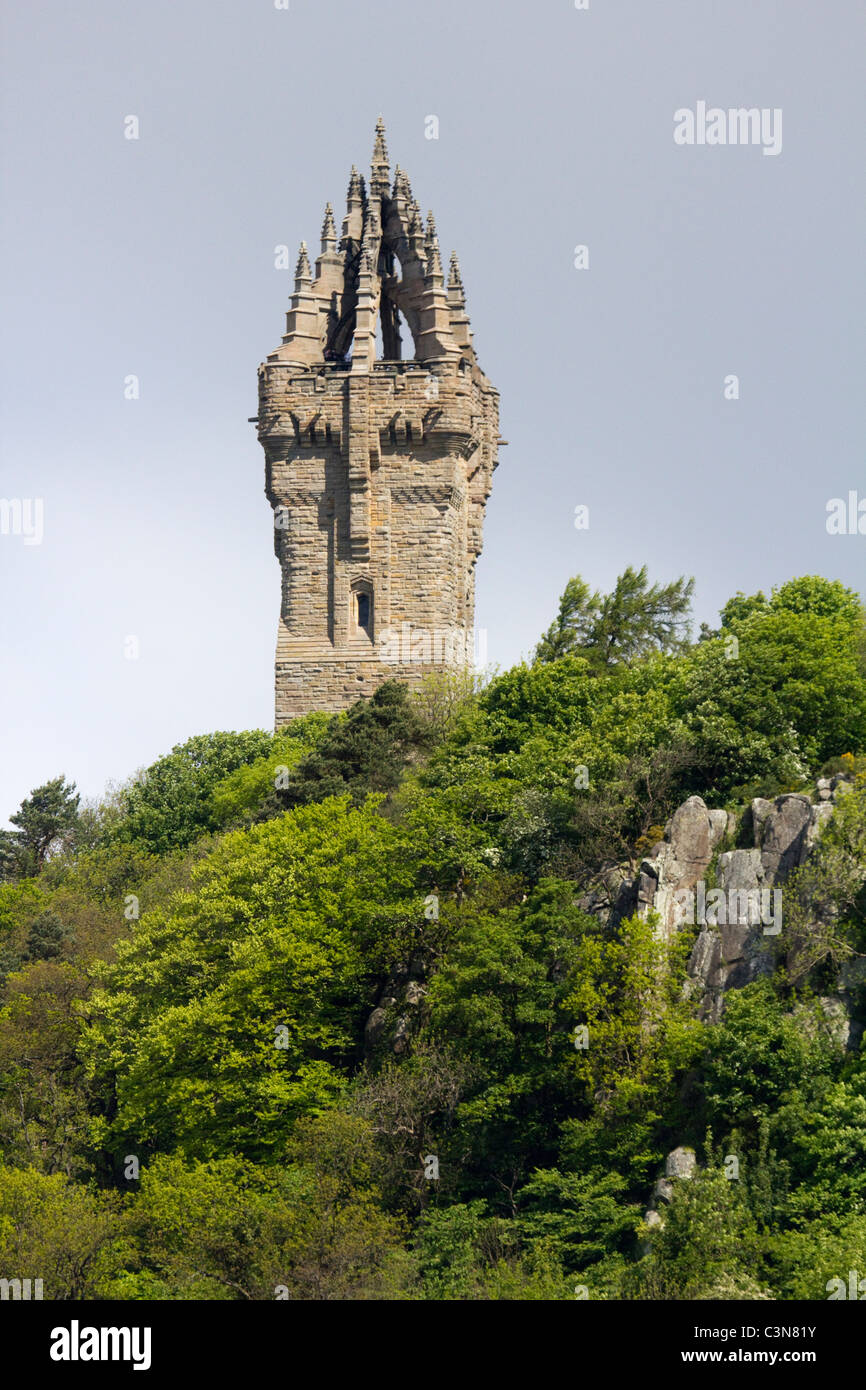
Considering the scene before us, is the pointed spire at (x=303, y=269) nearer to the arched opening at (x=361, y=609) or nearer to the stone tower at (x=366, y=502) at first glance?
the stone tower at (x=366, y=502)

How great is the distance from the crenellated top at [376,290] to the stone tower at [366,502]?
11 centimetres

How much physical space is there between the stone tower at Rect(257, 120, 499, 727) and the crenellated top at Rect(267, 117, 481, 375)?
108 mm

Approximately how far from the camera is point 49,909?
83.1m

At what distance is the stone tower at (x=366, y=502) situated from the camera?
301 ft

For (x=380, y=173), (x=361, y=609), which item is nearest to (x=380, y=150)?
(x=380, y=173)

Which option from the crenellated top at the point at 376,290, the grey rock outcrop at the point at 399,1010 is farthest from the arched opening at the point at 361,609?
the grey rock outcrop at the point at 399,1010

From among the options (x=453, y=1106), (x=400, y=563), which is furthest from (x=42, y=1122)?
(x=400, y=563)

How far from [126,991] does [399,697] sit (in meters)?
16.6

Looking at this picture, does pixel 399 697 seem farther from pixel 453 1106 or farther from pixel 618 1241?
pixel 618 1241

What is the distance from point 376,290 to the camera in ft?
317

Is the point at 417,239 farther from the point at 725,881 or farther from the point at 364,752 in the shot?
the point at 725,881
